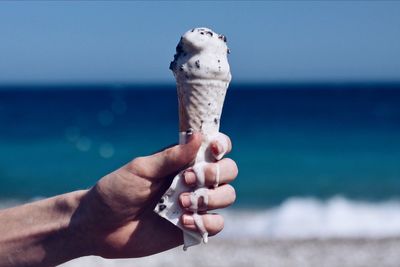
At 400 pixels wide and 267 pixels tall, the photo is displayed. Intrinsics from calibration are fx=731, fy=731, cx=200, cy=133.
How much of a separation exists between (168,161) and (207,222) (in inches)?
11.5

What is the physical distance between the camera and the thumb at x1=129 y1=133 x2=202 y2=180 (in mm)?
2893

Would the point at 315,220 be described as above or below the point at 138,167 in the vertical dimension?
above

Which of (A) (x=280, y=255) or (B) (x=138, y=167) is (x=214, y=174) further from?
(A) (x=280, y=255)

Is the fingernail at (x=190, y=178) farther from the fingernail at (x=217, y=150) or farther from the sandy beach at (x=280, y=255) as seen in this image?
the sandy beach at (x=280, y=255)

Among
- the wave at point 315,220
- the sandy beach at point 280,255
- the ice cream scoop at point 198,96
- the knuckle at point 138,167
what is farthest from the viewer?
the wave at point 315,220

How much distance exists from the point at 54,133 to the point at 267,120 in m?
11.6

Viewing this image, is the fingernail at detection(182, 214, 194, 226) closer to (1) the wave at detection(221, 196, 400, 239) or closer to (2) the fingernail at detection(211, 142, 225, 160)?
(2) the fingernail at detection(211, 142, 225, 160)

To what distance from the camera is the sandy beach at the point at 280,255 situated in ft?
29.9

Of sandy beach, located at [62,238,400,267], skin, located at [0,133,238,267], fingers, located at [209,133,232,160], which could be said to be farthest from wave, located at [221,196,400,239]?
fingers, located at [209,133,232,160]

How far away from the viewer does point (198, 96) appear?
289cm

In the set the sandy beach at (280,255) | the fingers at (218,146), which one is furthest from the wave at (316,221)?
the fingers at (218,146)

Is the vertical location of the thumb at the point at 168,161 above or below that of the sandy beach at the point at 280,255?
below

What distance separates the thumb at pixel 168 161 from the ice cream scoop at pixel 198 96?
4 cm

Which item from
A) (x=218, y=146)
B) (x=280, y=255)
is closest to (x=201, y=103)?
(x=218, y=146)
